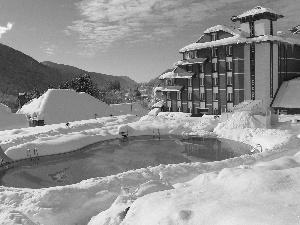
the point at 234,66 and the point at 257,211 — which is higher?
the point at 234,66

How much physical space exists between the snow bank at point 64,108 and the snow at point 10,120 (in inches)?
120

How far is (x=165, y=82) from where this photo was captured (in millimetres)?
51844

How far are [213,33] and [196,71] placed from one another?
6.20m

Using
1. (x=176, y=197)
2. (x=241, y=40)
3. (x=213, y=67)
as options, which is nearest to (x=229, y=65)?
(x=213, y=67)

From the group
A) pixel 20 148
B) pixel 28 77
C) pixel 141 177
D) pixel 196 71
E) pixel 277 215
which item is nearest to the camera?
pixel 277 215

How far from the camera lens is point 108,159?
77.8ft

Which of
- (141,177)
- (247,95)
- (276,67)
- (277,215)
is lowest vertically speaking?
(141,177)

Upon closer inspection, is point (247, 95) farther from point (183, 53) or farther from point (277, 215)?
point (277, 215)

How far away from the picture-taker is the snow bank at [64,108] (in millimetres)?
49106

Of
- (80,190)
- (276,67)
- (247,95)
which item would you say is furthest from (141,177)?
(276,67)

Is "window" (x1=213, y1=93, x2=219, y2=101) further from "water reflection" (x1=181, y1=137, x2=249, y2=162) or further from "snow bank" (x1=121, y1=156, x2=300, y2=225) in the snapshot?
"snow bank" (x1=121, y1=156, x2=300, y2=225)

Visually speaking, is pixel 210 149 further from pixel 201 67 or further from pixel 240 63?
pixel 201 67

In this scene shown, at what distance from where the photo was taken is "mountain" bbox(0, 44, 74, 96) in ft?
496

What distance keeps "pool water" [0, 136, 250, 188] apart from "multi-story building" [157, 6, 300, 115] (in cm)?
1593
